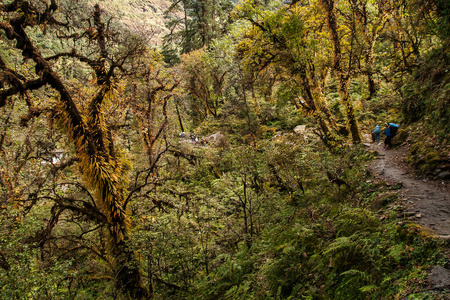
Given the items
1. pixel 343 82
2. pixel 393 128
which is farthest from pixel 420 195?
pixel 343 82

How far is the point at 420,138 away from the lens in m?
7.52

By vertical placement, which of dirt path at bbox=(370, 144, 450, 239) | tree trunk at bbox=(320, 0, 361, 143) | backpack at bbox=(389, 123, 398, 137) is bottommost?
dirt path at bbox=(370, 144, 450, 239)

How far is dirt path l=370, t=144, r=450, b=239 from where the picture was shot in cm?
424

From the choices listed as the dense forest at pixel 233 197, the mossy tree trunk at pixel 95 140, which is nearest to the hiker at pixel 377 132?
the dense forest at pixel 233 197

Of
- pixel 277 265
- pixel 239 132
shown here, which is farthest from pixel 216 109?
pixel 277 265

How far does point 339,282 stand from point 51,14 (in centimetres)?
907

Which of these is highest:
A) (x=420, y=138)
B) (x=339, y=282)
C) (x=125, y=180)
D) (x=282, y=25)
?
(x=282, y=25)

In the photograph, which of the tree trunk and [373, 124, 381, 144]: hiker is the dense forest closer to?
the tree trunk

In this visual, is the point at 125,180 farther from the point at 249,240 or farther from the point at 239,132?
the point at 239,132

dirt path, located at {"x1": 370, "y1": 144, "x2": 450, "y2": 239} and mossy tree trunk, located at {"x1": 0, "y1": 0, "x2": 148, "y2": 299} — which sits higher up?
mossy tree trunk, located at {"x1": 0, "y1": 0, "x2": 148, "y2": 299}

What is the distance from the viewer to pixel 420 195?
527cm

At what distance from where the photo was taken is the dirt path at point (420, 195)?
424 cm

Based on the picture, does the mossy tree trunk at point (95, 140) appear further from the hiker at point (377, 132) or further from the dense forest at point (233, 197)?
the hiker at point (377, 132)

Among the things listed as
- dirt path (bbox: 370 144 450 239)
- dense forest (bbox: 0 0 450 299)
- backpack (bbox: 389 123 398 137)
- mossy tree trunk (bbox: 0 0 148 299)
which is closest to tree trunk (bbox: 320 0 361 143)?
dense forest (bbox: 0 0 450 299)
